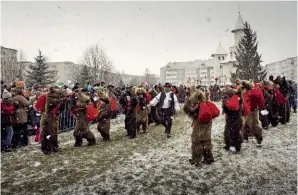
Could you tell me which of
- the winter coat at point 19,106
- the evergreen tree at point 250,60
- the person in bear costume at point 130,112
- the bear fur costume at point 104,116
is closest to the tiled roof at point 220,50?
the evergreen tree at point 250,60

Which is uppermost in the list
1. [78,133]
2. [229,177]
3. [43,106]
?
[43,106]

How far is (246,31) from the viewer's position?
46469mm

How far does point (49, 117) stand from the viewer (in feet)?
27.4

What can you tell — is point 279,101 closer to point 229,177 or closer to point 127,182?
point 229,177

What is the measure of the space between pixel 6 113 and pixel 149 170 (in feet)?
16.0

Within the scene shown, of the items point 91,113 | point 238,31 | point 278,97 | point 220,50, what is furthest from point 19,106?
point 220,50

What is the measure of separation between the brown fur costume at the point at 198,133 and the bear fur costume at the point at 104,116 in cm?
371

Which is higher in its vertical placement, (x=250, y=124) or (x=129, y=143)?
(x=250, y=124)

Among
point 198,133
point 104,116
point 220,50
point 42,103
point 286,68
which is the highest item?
point 220,50

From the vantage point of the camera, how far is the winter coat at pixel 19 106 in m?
9.20

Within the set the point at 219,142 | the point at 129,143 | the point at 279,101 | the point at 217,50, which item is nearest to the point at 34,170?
the point at 129,143

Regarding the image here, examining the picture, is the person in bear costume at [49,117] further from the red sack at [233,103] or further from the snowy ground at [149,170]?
the red sack at [233,103]

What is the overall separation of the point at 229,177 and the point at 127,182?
2088 millimetres

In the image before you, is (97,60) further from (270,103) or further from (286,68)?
(286,68)
